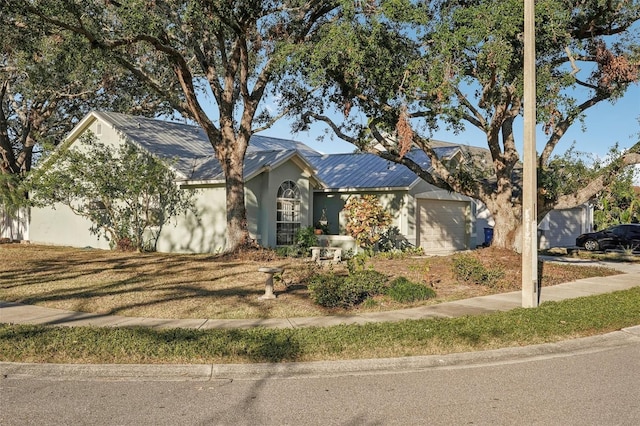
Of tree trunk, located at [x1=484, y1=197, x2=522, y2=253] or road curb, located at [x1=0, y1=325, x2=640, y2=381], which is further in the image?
tree trunk, located at [x1=484, y1=197, x2=522, y2=253]

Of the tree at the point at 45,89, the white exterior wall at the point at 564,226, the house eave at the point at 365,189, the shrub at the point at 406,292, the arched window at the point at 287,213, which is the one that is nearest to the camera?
the shrub at the point at 406,292

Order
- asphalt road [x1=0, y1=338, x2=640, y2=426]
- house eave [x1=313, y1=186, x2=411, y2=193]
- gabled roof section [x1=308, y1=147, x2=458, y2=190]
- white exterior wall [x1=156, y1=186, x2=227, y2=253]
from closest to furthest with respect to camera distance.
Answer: asphalt road [x1=0, y1=338, x2=640, y2=426] < white exterior wall [x1=156, y1=186, x2=227, y2=253] < house eave [x1=313, y1=186, x2=411, y2=193] < gabled roof section [x1=308, y1=147, x2=458, y2=190]

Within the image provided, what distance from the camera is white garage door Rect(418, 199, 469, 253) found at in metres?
24.4

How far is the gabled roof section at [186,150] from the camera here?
846 inches

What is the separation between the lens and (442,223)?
25.4 meters

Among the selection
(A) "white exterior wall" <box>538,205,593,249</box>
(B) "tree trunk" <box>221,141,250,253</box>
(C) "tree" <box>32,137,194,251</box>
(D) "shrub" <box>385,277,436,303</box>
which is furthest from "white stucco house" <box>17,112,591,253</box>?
(D) "shrub" <box>385,277,436,303</box>

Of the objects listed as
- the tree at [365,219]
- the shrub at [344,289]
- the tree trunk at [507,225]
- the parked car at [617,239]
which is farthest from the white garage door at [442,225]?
the shrub at [344,289]

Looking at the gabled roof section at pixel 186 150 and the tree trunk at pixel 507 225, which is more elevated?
the gabled roof section at pixel 186 150

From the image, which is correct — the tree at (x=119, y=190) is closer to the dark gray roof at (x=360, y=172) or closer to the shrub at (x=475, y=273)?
the dark gray roof at (x=360, y=172)

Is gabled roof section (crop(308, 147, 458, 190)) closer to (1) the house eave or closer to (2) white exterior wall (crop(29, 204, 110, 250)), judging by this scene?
(1) the house eave

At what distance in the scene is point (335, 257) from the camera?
18609 millimetres

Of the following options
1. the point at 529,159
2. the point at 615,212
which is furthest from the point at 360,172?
the point at 615,212

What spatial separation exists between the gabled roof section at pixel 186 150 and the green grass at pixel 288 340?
12.3m

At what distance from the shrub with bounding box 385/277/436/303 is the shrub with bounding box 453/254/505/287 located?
1.93 m
